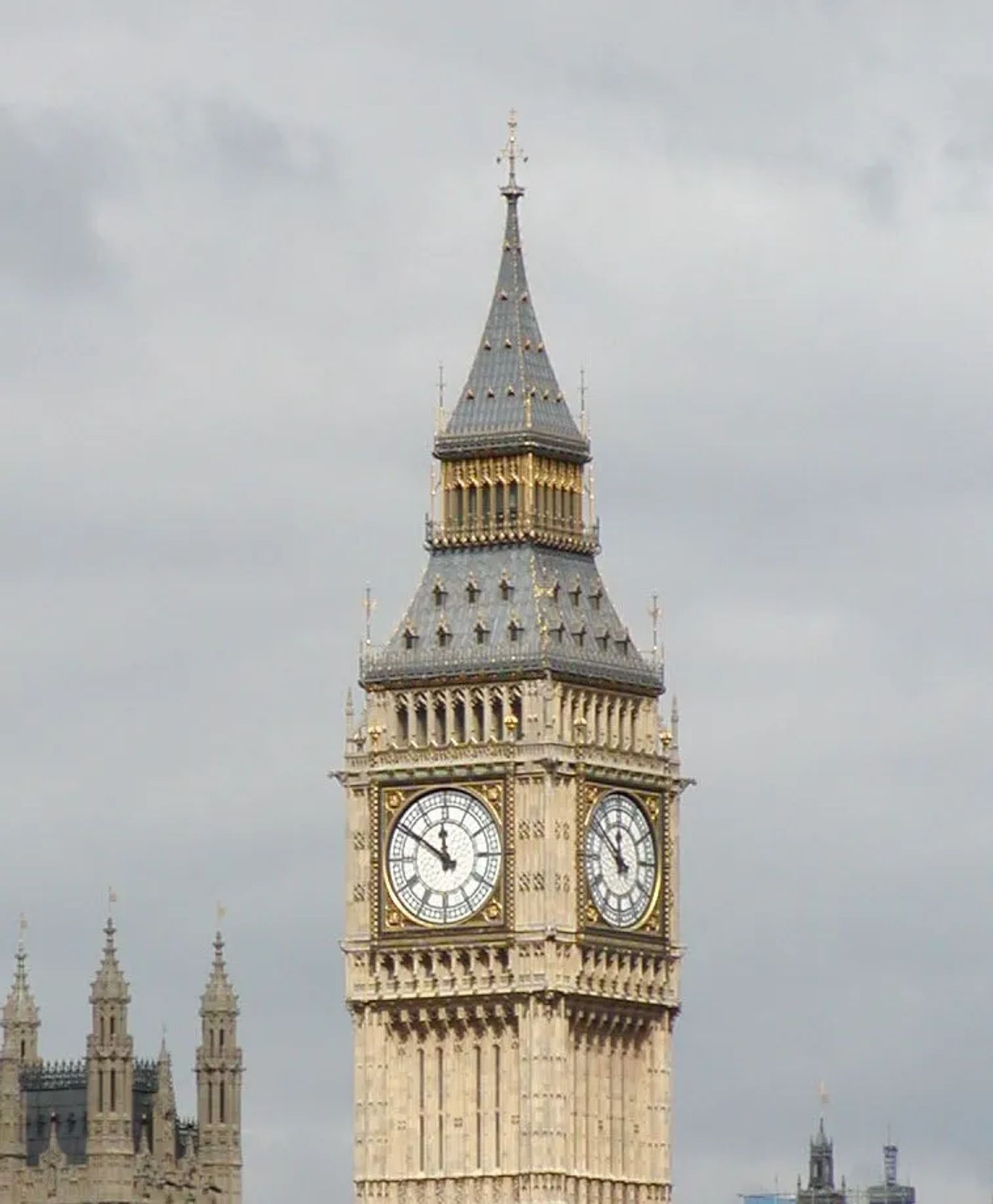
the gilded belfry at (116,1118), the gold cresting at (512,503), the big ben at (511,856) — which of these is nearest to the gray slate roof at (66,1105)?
the gilded belfry at (116,1118)

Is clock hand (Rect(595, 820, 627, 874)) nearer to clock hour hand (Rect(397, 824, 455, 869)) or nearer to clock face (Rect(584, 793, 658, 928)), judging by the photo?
clock face (Rect(584, 793, 658, 928))

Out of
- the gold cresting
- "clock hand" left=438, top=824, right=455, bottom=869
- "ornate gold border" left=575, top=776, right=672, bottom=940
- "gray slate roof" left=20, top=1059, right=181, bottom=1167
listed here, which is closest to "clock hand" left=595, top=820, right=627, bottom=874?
"ornate gold border" left=575, top=776, right=672, bottom=940

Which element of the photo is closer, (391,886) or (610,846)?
(391,886)

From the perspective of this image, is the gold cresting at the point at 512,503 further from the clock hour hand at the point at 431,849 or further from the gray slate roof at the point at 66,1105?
the gray slate roof at the point at 66,1105

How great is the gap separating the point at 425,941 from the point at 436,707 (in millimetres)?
5524

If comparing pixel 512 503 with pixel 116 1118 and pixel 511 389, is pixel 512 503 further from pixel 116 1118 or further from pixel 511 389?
pixel 116 1118

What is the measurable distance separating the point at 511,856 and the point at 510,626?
5.46 m

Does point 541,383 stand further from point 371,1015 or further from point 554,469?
point 371,1015

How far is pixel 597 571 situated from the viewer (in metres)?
189

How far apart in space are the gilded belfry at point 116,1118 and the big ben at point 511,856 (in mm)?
9672

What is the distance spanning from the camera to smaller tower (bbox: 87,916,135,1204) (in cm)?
17188

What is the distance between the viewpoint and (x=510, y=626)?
609ft

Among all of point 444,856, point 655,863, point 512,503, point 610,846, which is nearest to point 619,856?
point 610,846

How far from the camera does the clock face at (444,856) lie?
185m
